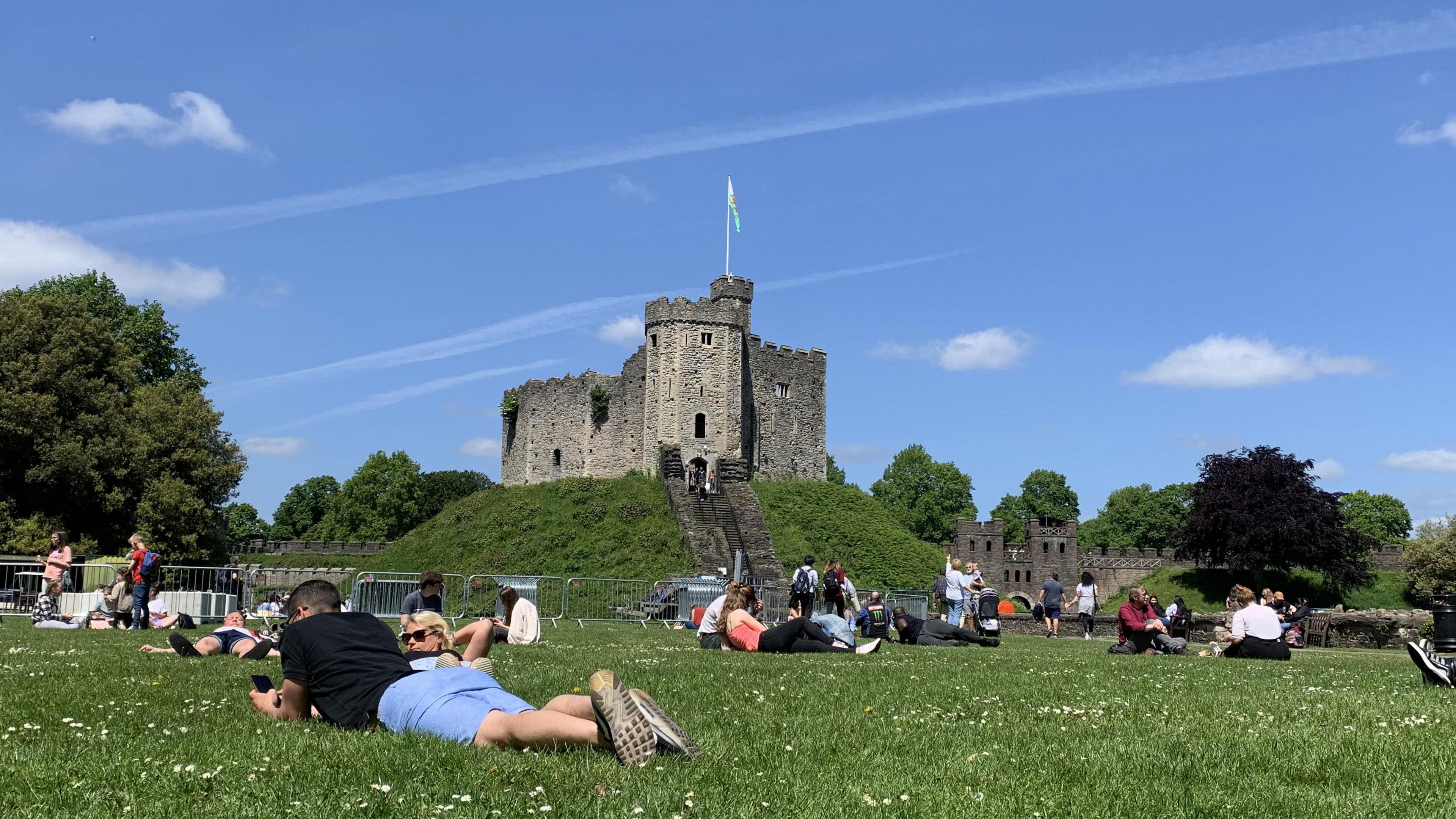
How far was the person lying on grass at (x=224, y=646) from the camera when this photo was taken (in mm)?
12953

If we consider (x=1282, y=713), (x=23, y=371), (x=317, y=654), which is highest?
(x=23, y=371)

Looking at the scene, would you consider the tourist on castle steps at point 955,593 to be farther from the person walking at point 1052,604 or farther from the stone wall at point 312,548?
the stone wall at point 312,548

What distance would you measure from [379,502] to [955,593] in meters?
80.6

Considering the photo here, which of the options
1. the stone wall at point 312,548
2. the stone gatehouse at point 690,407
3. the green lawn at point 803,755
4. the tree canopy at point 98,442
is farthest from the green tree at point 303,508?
the green lawn at point 803,755

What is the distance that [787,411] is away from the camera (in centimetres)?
6269

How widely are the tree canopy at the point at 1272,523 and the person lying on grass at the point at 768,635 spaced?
57.2 m

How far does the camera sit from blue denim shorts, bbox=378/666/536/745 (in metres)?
6.51

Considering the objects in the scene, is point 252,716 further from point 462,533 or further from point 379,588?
point 462,533

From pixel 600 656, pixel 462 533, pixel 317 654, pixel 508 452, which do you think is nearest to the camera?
pixel 317 654

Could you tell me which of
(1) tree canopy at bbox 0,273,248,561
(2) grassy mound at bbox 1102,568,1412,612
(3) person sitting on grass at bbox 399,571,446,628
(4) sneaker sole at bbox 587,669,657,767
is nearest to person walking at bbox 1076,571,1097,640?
(3) person sitting on grass at bbox 399,571,446,628

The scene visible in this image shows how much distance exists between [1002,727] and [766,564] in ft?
137

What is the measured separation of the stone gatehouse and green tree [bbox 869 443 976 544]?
4524cm

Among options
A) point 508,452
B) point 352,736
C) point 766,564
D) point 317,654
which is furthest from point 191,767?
point 508,452

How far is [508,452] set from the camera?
68875 millimetres
